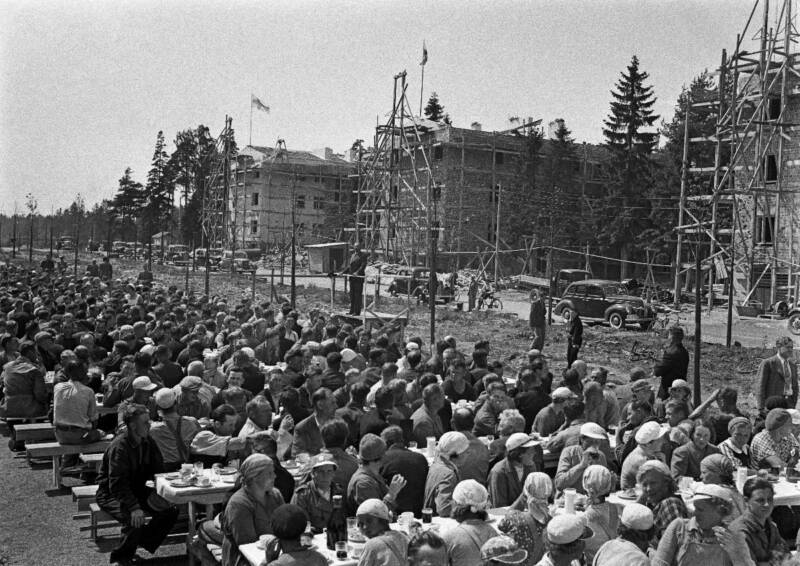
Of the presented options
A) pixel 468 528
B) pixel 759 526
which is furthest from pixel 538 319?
pixel 468 528

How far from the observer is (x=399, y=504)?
7.51 m

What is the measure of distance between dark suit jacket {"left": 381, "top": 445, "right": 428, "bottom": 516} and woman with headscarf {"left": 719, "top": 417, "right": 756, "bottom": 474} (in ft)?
11.8

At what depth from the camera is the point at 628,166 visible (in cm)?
5803

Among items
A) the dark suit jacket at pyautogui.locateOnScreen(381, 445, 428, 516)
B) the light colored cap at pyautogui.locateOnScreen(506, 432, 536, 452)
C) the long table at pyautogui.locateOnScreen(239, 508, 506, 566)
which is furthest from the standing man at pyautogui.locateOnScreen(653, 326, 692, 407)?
the long table at pyautogui.locateOnScreen(239, 508, 506, 566)

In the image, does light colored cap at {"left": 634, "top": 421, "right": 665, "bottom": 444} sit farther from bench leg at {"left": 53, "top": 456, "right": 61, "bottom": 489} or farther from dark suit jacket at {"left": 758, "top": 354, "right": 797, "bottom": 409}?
bench leg at {"left": 53, "top": 456, "right": 61, "bottom": 489}

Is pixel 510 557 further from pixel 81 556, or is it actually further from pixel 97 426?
pixel 97 426

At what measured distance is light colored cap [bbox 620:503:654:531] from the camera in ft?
17.7

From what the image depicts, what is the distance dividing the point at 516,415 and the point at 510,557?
338 cm

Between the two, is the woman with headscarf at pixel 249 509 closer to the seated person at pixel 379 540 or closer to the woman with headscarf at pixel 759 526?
the seated person at pixel 379 540

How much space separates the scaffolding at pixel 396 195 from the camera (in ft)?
149

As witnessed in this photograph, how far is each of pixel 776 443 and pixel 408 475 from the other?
4.37 metres

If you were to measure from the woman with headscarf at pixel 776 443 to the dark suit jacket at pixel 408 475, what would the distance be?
156 inches

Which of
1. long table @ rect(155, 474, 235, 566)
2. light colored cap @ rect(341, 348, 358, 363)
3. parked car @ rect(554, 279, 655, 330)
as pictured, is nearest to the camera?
long table @ rect(155, 474, 235, 566)

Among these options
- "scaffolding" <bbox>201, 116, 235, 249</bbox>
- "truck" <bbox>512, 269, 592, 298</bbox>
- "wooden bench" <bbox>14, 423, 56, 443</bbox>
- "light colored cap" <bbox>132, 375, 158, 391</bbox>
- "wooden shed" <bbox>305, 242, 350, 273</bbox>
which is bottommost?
"wooden bench" <bbox>14, 423, 56, 443</bbox>
